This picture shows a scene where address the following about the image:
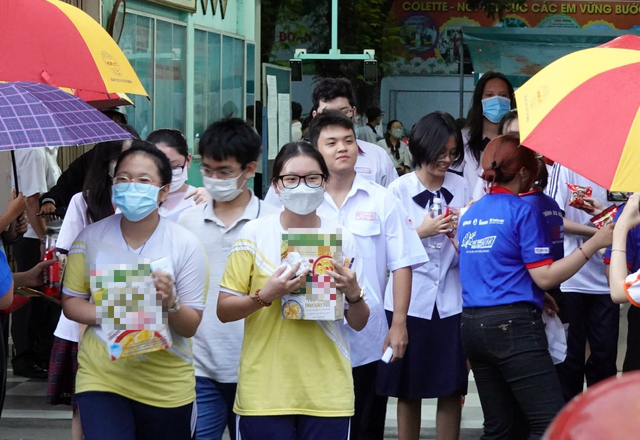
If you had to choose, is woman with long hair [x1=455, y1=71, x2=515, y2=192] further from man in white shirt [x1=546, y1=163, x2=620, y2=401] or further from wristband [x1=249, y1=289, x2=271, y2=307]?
wristband [x1=249, y1=289, x2=271, y2=307]

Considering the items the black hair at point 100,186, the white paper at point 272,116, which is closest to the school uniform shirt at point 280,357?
the black hair at point 100,186

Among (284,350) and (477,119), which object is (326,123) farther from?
(477,119)

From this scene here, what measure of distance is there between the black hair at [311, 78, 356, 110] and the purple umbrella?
260cm

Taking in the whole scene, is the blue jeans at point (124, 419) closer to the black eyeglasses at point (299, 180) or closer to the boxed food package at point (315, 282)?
the boxed food package at point (315, 282)

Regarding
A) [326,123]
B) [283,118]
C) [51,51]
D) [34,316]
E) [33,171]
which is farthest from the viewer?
[283,118]

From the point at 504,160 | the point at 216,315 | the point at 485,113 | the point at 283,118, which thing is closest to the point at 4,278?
the point at 216,315

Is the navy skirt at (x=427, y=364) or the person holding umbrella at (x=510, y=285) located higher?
the person holding umbrella at (x=510, y=285)

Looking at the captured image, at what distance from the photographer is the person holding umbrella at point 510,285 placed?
4.45 meters

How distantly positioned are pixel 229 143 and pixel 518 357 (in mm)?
1594

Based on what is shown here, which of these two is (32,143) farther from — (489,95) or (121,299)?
(489,95)

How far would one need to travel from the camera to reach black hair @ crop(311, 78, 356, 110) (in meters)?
6.45

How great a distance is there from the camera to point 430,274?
5.41 metres

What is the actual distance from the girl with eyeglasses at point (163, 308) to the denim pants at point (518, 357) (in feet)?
4.31

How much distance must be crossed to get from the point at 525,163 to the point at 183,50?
968 centimetres
